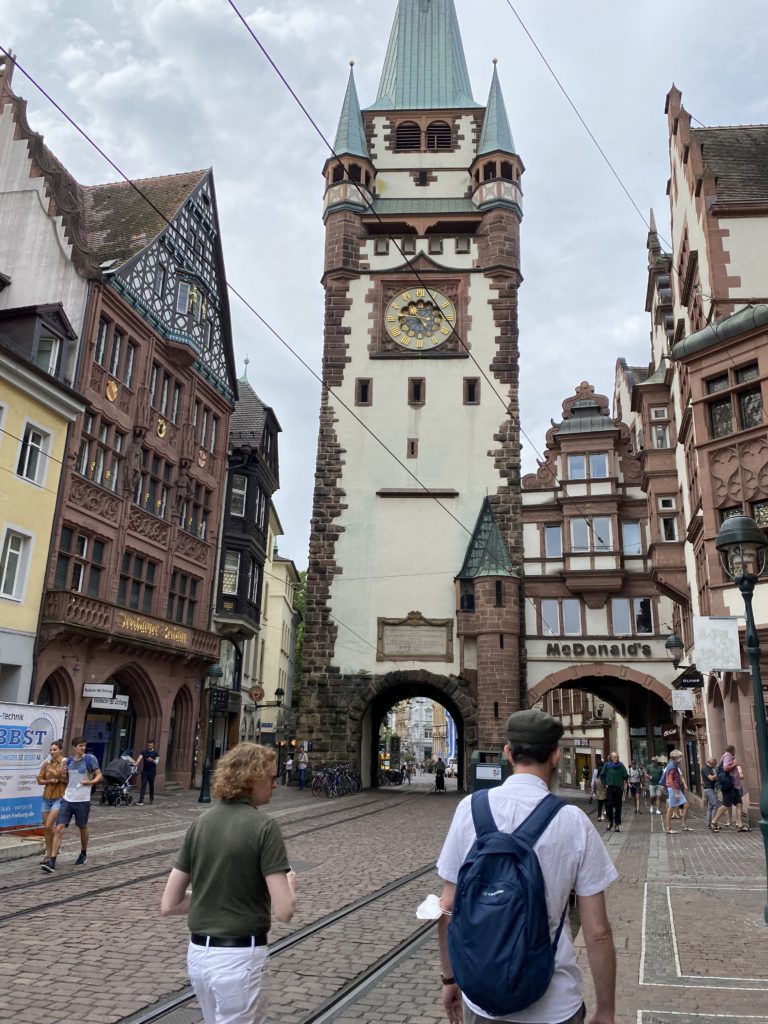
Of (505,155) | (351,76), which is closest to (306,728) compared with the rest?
(505,155)

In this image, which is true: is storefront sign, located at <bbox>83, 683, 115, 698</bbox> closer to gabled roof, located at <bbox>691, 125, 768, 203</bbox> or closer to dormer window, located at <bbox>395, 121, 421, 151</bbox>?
gabled roof, located at <bbox>691, 125, 768, 203</bbox>

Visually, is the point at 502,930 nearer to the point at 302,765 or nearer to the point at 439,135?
the point at 302,765

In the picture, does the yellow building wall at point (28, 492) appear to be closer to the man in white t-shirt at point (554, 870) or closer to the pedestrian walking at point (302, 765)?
the pedestrian walking at point (302, 765)

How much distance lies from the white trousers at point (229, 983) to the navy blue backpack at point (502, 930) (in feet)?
3.23

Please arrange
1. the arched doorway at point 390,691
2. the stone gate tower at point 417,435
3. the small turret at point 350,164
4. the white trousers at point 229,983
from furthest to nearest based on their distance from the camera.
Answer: the small turret at point 350,164, the stone gate tower at point 417,435, the arched doorway at point 390,691, the white trousers at point 229,983

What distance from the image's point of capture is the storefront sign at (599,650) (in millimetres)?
31188

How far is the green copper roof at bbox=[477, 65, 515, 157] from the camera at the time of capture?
3741 centimetres

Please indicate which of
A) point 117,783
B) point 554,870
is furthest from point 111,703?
point 554,870

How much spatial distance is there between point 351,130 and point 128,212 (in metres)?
12.5

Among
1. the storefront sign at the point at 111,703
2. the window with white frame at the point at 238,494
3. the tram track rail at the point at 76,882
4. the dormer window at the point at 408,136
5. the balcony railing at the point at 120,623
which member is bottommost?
the tram track rail at the point at 76,882

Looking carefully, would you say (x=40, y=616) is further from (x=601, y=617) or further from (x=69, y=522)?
(x=601, y=617)

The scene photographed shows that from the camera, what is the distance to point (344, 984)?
6070 mm

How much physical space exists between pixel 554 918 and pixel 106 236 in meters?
30.1

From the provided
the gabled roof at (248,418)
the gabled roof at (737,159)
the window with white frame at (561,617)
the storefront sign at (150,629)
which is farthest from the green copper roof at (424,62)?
the storefront sign at (150,629)
